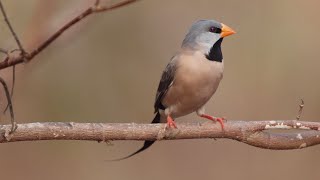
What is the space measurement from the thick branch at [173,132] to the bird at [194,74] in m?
A: 0.44

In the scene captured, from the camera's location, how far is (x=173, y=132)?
3.61 m

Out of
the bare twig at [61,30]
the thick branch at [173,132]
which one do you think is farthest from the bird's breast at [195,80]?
the bare twig at [61,30]

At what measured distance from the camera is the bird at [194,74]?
13.9ft

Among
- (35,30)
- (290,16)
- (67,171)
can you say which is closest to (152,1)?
(290,16)

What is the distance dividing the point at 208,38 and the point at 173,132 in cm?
101

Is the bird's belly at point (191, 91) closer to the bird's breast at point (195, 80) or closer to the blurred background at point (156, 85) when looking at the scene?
the bird's breast at point (195, 80)

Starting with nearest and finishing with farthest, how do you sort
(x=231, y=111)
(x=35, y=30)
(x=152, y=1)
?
(x=35, y=30) → (x=231, y=111) → (x=152, y=1)

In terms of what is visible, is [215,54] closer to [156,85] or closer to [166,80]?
[166,80]

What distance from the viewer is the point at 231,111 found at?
700cm

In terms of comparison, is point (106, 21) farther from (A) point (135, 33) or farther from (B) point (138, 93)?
(B) point (138, 93)

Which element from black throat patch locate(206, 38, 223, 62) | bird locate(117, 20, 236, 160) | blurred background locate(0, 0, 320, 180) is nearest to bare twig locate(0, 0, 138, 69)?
bird locate(117, 20, 236, 160)

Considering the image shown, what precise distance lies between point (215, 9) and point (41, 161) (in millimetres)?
2454

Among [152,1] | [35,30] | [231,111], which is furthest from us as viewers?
[152,1]

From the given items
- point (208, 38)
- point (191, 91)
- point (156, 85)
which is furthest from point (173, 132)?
point (156, 85)
